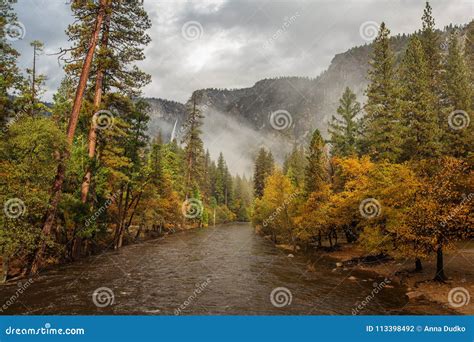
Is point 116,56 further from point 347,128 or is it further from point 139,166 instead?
point 347,128

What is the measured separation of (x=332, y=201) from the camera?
27547 millimetres

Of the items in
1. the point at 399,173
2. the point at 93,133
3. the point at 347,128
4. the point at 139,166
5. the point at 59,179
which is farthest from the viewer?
the point at 347,128

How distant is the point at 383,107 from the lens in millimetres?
33375

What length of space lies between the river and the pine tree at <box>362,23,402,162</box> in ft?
49.7

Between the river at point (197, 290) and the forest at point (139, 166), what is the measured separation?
2202mm

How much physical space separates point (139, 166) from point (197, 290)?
713 inches

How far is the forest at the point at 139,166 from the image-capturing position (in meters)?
15.4

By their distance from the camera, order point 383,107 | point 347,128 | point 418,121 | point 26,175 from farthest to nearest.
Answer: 1. point 347,128
2. point 383,107
3. point 418,121
4. point 26,175

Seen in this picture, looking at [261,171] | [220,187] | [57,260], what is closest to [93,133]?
[57,260]

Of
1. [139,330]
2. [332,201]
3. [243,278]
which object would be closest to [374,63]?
[332,201]

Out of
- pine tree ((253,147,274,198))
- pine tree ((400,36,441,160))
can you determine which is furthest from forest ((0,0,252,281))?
pine tree ((253,147,274,198))

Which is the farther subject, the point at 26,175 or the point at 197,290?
the point at 197,290

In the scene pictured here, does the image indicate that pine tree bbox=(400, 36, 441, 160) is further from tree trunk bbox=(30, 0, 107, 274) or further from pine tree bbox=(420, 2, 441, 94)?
tree trunk bbox=(30, 0, 107, 274)

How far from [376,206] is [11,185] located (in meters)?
20.8
